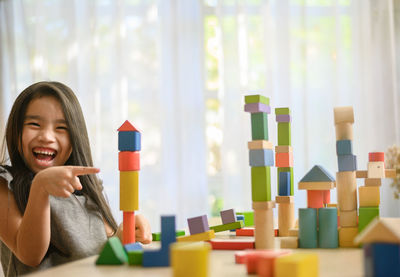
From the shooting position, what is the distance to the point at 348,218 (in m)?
0.82

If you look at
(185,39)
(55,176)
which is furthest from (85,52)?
(55,176)

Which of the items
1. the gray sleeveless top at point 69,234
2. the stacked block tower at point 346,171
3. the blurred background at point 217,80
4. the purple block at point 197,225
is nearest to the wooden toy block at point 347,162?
the stacked block tower at point 346,171

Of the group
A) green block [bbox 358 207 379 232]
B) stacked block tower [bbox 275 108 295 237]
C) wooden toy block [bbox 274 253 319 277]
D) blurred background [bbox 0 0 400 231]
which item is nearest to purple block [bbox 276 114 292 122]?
stacked block tower [bbox 275 108 295 237]

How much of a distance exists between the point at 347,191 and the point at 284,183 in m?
0.14

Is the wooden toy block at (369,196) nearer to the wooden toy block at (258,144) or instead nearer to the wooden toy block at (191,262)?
the wooden toy block at (258,144)

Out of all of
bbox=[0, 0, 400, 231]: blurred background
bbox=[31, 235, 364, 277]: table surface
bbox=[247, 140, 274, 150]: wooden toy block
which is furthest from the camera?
bbox=[0, 0, 400, 231]: blurred background

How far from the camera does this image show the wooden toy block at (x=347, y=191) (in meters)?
0.83

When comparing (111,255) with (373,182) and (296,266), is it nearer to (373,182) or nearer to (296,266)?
(296,266)

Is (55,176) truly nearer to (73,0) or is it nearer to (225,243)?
(225,243)

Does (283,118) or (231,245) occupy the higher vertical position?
(283,118)

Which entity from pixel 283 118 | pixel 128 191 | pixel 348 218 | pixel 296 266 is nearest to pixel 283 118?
pixel 283 118

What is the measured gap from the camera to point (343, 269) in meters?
0.61

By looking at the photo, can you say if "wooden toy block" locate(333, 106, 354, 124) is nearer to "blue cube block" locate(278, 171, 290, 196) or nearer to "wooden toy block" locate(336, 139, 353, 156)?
"wooden toy block" locate(336, 139, 353, 156)

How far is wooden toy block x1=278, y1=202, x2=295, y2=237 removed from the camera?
992 mm
